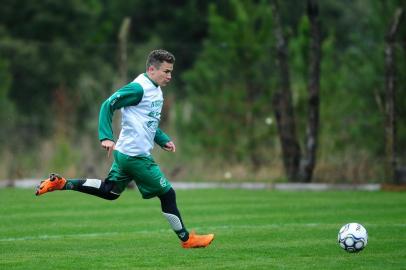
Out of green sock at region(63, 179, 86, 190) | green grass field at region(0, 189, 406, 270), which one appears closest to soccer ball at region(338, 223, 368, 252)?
green grass field at region(0, 189, 406, 270)

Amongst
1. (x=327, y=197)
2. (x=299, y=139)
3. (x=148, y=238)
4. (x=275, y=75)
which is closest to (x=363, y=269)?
(x=148, y=238)

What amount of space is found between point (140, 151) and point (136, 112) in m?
0.44

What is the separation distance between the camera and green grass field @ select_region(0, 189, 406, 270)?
9.47 metres

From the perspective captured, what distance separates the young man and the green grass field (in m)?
0.50

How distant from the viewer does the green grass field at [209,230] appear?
947cm

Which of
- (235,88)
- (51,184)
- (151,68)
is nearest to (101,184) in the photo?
(51,184)

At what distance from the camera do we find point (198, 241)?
34.4ft

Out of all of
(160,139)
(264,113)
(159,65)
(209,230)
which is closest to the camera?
(159,65)

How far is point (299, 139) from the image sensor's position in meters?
25.9

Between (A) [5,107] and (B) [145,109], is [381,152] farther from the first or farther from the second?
(B) [145,109]

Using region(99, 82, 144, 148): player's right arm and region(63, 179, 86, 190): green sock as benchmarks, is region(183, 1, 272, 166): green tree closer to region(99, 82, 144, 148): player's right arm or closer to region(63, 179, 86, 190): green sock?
region(63, 179, 86, 190): green sock

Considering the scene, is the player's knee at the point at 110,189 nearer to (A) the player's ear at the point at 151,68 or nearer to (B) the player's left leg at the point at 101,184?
(B) the player's left leg at the point at 101,184

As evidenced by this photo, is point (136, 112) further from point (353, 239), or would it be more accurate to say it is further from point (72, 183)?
point (353, 239)

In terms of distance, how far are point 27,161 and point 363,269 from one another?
57.8 feet
